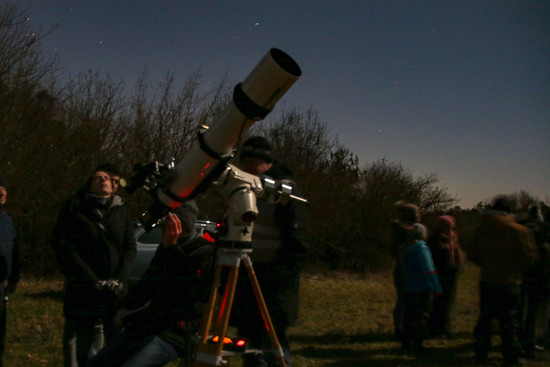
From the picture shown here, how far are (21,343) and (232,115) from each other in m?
4.53

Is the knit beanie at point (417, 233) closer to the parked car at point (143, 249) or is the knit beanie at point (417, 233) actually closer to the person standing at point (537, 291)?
the person standing at point (537, 291)

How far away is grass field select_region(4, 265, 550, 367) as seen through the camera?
534cm

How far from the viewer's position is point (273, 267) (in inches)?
123

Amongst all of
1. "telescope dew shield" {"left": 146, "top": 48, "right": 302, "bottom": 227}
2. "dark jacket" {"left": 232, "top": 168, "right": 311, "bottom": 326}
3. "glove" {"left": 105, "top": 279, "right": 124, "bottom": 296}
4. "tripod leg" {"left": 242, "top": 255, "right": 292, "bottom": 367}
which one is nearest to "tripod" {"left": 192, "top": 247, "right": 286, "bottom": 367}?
"tripod leg" {"left": 242, "top": 255, "right": 292, "bottom": 367}

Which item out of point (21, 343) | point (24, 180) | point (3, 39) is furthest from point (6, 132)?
point (21, 343)

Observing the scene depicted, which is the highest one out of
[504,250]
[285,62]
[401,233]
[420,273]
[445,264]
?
[285,62]

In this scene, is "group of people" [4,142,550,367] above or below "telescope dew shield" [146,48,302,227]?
below

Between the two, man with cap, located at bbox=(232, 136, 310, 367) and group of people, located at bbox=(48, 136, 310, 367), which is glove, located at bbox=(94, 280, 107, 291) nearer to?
group of people, located at bbox=(48, 136, 310, 367)

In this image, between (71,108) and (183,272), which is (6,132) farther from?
(183,272)

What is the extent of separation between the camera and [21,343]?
18.5 ft

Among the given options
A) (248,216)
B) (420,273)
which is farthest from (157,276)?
(420,273)

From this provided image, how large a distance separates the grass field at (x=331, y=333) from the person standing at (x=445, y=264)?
8.7 inches

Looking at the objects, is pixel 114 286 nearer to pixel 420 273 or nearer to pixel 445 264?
pixel 420 273

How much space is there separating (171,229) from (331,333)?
15.8 ft
